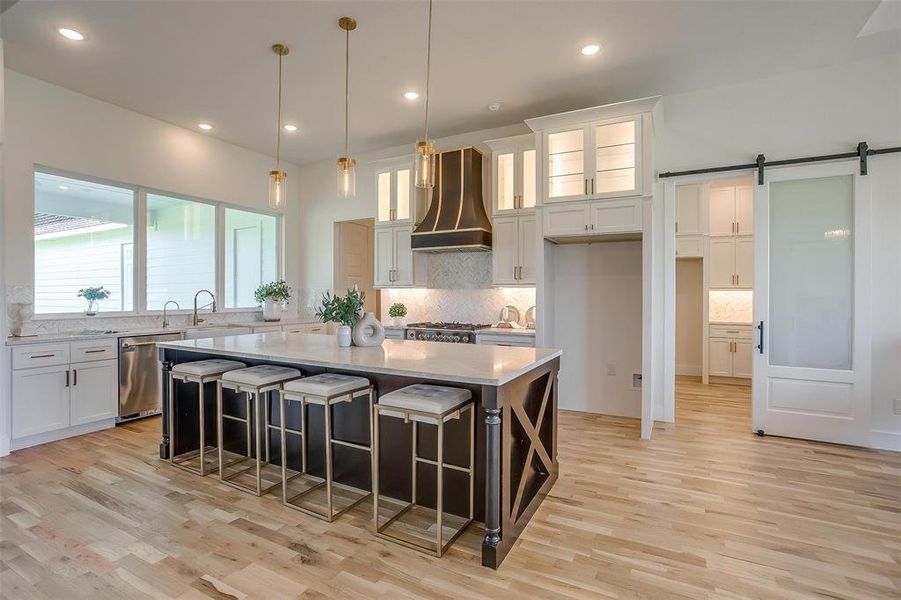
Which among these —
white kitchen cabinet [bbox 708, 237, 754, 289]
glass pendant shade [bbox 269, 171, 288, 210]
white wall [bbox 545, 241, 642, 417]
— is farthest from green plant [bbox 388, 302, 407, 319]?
white kitchen cabinet [bbox 708, 237, 754, 289]

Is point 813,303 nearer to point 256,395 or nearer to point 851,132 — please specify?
point 851,132

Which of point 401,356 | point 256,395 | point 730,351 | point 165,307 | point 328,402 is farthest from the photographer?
point 730,351

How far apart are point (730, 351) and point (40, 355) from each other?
7.95 metres

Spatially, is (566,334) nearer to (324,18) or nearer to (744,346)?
(744,346)

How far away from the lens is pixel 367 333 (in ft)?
10.4

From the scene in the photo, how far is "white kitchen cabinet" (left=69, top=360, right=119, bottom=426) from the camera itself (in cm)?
400

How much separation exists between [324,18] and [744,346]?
6.55 m

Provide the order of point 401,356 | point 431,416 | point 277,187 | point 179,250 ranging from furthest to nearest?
point 179,250, point 277,187, point 401,356, point 431,416

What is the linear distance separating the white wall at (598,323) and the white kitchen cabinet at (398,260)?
1.70 meters

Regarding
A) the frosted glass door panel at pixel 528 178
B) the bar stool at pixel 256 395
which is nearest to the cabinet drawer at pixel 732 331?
the frosted glass door panel at pixel 528 178

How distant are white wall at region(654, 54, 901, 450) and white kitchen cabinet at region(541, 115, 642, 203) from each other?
0.92 m

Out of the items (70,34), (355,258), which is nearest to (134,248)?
(70,34)

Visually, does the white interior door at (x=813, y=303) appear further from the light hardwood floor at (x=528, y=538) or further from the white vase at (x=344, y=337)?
the white vase at (x=344, y=337)

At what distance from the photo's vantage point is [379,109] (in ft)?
15.6
